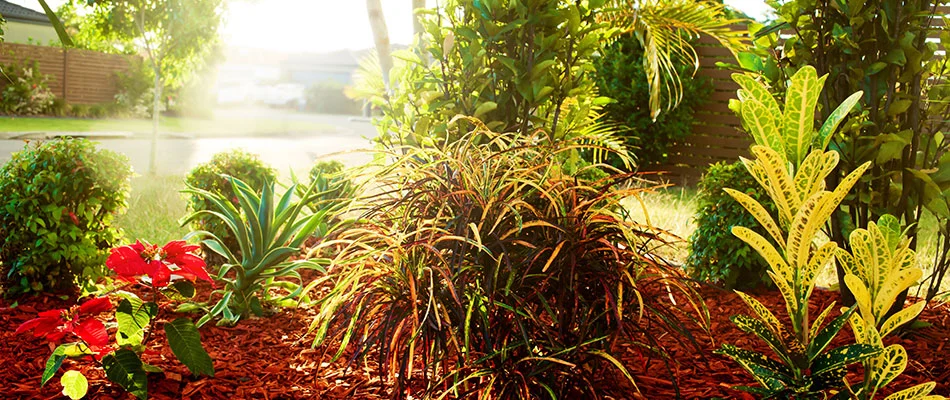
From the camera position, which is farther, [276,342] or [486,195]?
[276,342]

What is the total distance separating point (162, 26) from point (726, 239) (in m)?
9.11

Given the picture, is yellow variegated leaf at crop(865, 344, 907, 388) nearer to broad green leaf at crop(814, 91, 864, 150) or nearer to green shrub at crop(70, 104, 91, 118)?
broad green leaf at crop(814, 91, 864, 150)

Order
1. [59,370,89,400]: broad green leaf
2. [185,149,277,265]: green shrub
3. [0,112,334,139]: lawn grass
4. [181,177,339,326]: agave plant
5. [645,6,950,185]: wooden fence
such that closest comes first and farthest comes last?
[59,370,89,400]: broad green leaf < [181,177,339,326]: agave plant < [185,149,277,265]: green shrub < [645,6,950,185]: wooden fence < [0,112,334,139]: lawn grass

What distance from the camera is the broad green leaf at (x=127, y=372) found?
2.22 m

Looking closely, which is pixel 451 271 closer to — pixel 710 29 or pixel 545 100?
pixel 545 100

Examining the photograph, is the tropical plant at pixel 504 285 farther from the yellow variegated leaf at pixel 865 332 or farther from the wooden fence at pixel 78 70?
the wooden fence at pixel 78 70

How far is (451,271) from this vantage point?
6.50 feet

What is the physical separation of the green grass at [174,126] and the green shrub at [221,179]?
387 inches

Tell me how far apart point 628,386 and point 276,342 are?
4.51 feet

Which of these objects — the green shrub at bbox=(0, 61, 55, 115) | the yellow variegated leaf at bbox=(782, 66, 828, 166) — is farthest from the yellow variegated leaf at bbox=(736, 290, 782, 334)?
the green shrub at bbox=(0, 61, 55, 115)

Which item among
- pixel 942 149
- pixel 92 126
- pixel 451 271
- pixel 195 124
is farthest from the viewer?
pixel 195 124

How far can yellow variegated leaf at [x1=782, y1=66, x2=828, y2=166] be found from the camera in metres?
1.65

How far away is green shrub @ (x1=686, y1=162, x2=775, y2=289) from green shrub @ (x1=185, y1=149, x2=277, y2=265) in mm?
2361

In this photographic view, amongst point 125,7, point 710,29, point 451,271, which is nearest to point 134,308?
point 451,271
